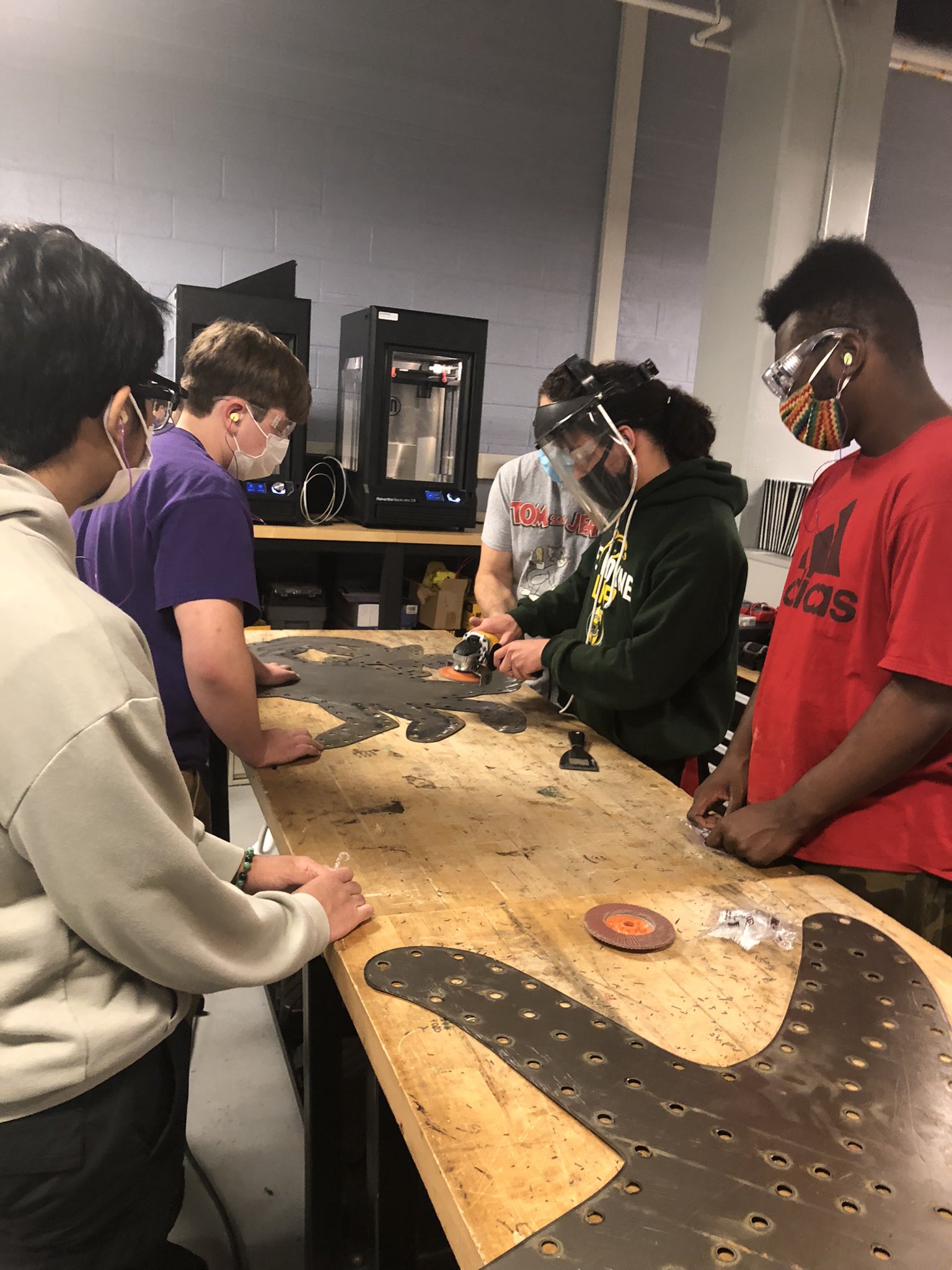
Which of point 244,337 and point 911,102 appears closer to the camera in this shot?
point 244,337

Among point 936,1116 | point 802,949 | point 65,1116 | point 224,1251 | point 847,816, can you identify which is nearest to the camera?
point 936,1116

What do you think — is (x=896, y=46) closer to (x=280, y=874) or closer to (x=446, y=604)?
(x=446, y=604)

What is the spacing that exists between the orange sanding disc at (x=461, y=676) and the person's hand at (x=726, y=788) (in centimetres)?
73

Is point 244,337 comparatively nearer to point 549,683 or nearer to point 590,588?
point 590,588

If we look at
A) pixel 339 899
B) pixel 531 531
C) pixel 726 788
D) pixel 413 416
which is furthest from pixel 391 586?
pixel 339 899

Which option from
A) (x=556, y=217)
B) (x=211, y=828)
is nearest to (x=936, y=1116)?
(x=211, y=828)

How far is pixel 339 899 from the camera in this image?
103 cm

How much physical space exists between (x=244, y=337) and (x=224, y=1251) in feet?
5.51

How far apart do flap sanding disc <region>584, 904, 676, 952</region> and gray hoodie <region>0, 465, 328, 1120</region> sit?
1.22ft

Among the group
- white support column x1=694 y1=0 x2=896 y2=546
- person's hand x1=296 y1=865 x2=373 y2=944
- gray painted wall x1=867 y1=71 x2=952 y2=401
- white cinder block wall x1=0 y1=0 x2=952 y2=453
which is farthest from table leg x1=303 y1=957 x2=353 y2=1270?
gray painted wall x1=867 y1=71 x2=952 y2=401

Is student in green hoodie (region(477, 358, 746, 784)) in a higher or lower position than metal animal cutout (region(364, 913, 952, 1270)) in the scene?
higher

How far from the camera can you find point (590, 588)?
6.68ft

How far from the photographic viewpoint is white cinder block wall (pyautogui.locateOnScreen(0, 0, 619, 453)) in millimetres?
3525

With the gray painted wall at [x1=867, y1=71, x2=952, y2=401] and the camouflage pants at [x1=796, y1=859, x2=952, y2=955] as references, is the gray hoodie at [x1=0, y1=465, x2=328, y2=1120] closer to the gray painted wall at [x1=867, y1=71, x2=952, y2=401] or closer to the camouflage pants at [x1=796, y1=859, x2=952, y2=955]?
the camouflage pants at [x1=796, y1=859, x2=952, y2=955]
